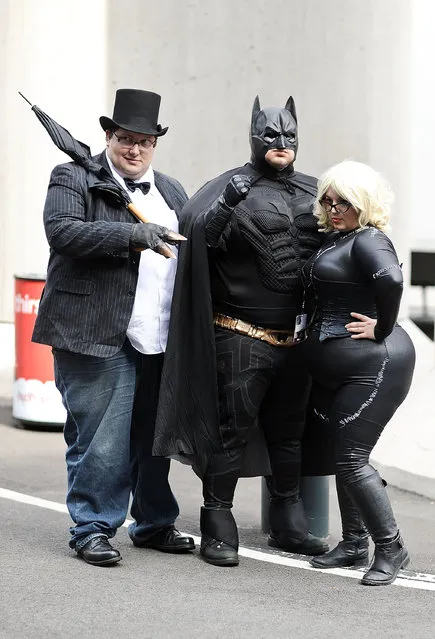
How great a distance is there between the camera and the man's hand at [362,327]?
5.56m

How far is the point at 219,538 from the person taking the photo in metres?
5.95

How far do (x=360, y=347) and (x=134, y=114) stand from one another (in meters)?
1.41

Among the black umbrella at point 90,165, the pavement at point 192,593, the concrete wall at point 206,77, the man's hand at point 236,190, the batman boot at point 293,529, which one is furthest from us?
the concrete wall at point 206,77

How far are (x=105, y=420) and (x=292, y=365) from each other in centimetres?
86

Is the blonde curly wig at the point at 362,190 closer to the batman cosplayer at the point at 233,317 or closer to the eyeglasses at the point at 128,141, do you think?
the batman cosplayer at the point at 233,317

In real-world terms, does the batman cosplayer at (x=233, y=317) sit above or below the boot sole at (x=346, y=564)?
above

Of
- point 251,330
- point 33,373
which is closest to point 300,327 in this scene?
point 251,330

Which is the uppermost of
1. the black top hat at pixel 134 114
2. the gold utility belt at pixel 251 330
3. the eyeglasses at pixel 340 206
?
the black top hat at pixel 134 114

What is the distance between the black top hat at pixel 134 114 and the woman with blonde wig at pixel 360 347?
2.66ft

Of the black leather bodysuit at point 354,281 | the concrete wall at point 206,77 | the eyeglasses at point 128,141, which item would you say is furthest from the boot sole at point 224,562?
the concrete wall at point 206,77

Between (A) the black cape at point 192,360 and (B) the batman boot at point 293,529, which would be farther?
(B) the batman boot at point 293,529

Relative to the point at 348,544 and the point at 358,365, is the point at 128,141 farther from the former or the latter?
the point at 348,544

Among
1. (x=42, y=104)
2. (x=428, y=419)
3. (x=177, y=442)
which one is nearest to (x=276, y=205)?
(x=177, y=442)

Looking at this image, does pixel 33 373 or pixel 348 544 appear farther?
pixel 33 373
